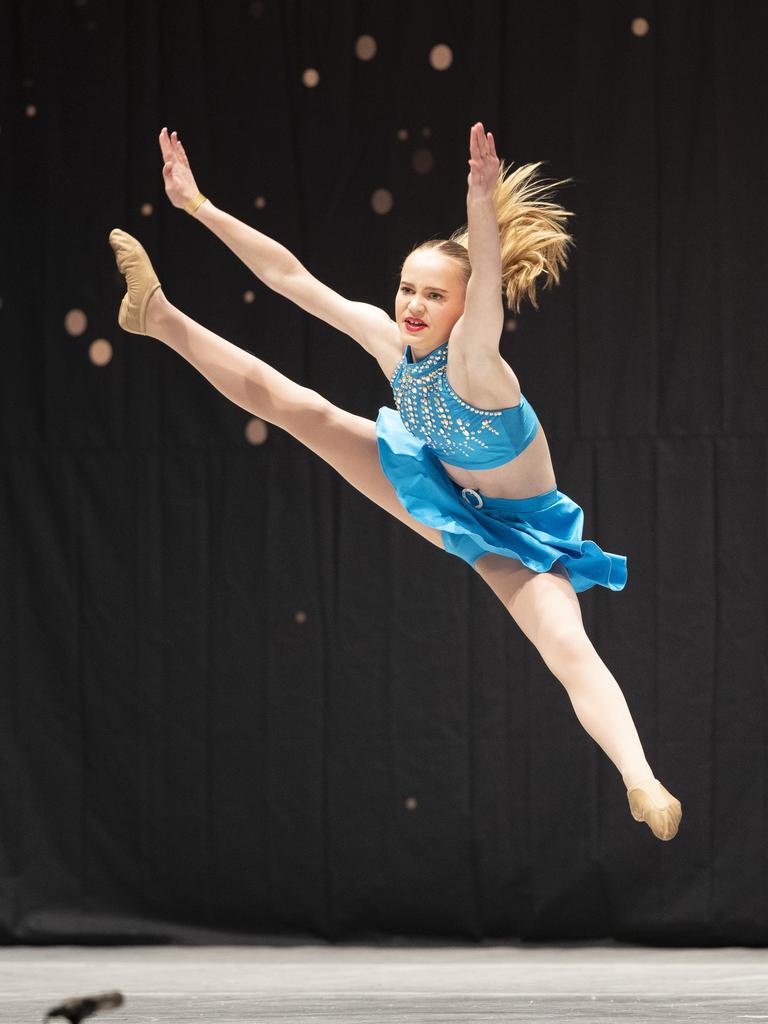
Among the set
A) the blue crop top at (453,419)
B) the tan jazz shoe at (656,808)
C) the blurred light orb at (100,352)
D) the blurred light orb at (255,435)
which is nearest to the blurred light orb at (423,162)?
the blurred light orb at (255,435)

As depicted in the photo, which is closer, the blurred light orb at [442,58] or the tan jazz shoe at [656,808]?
the tan jazz shoe at [656,808]

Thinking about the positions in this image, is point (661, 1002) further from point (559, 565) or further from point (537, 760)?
point (559, 565)

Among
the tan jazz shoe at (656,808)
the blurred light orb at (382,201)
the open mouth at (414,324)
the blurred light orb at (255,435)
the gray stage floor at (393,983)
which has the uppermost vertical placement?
the blurred light orb at (382,201)

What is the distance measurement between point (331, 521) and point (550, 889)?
1319 millimetres

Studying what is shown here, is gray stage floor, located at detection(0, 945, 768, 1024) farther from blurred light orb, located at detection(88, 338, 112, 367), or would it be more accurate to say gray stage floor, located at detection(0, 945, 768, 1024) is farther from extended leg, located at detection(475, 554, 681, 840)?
blurred light orb, located at detection(88, 338, 112, 367)

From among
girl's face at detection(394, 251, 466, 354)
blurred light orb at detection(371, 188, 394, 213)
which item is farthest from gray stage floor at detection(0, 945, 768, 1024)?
blurred light orb at detection(371, 188, 394, 213)

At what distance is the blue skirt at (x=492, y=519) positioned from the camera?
291 cm

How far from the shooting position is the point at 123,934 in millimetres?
4602

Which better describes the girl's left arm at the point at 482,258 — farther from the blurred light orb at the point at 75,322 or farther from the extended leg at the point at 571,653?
the blurred light orb at the point at 75,322

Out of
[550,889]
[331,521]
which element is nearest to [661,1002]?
[550,889]

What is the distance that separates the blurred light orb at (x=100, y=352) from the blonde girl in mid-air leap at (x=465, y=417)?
160 centimetres

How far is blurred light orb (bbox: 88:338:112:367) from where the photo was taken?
4730mm

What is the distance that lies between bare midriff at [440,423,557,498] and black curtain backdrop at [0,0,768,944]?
1589 mm

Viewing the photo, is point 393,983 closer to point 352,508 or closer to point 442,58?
point 352,508
